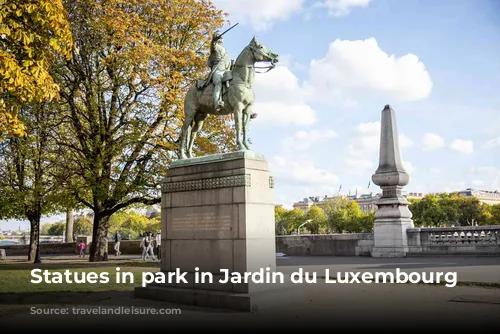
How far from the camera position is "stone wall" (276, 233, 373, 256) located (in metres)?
24.9

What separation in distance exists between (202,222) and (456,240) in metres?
15.0

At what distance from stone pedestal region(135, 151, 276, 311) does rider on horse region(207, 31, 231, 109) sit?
1664 mm

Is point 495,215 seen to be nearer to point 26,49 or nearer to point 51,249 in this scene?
point 51,249

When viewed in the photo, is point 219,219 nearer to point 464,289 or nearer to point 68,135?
point 464,289

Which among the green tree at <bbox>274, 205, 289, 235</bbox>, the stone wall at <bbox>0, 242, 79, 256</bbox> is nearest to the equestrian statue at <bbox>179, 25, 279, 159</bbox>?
the stone wall at <bbox>0, 242, 79, 256</bbox>

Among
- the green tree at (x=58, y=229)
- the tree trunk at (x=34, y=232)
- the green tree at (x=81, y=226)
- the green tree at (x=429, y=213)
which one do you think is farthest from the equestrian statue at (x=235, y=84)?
the green tree at (x=58, y=229)

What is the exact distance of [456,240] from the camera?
2216 centimetres

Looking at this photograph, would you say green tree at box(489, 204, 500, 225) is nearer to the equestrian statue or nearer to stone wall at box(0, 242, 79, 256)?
stone wall at box(0, 242, 79, 256)

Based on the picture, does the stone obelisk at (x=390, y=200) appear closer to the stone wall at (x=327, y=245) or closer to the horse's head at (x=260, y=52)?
the stone wall at (x=327, y=245)

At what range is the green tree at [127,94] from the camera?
23891mm

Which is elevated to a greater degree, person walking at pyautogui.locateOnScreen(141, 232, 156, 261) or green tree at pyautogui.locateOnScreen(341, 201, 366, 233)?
green tree at pyautogui.locateOnScreen(341, 201, 366, 233)

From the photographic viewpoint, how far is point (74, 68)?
2498 cm

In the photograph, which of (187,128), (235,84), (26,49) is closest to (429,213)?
(187,128)

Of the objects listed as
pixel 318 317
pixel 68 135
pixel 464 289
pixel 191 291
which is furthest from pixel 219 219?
pixel 68 135
